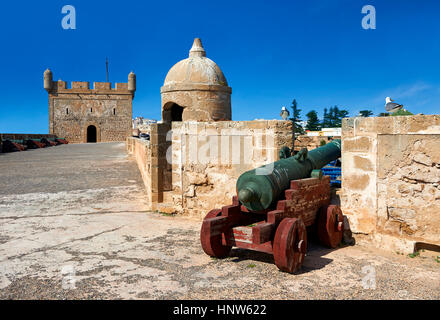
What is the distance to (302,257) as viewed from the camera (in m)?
3.45

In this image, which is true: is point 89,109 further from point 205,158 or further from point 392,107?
point 392,107

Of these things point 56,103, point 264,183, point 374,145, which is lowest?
point 264,183

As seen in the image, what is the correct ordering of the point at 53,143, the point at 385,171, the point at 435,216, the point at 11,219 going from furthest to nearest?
the point at 53,143
the point at 11,219
the point at 385,171
the point at 435,216

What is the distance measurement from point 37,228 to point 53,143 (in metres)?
30.5

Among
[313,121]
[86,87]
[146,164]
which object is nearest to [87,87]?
[86,87]

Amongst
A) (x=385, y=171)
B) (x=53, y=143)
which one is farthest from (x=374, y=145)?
(x=53, y=143)

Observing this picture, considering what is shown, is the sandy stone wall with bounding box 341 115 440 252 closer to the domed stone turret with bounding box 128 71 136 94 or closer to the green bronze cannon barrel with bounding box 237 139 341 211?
the green bronze cannon barrel with bounding box 237 139 341 211

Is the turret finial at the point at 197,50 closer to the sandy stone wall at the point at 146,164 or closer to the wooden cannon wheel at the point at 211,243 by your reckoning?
the sandy stone wall at the point at 146,164

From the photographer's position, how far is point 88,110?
4253cm

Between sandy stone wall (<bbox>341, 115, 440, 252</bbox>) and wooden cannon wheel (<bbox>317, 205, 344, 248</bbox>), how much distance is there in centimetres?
28

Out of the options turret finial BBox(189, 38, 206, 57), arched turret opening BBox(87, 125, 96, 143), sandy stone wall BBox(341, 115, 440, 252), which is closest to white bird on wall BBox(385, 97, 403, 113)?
sandy stone wall BBox(341, 115, 440, 252)

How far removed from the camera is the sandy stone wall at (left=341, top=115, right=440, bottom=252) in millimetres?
3807
